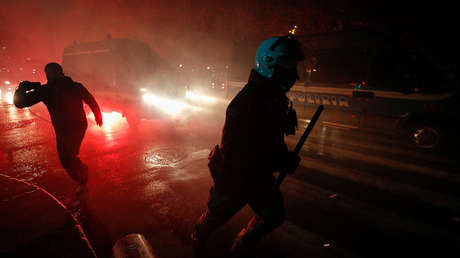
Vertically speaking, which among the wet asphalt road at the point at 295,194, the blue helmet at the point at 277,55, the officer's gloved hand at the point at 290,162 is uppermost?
the blue helmet at the point at 277,55

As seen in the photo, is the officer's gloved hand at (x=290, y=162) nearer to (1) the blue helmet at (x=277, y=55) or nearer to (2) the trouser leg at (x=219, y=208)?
(2) the trouser leg at (x=219, y=208)

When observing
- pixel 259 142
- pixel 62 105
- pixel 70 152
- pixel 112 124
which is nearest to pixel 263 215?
pixel 259 142

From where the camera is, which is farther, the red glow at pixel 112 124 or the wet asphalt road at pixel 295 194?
the red glow at pixel 112 124

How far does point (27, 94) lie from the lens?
294 centimetres

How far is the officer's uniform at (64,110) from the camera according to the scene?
2980mm

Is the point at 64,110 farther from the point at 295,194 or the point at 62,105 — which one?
the point at 295,194

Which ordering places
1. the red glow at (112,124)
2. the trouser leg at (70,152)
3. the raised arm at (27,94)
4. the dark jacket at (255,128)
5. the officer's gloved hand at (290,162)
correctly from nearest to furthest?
1. the dark jacket at (255,128)
2. the officer's gloved hand at (290,162)
3. the raised arm at (27,94)
4. the trouser leg at (70,152)
5. the red glow at (112,124)

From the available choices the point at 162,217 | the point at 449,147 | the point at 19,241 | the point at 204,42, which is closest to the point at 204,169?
the point at 162,217

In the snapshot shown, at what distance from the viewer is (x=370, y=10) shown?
42.3 ft

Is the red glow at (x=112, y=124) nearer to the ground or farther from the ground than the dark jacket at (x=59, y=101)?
nearer to the ground

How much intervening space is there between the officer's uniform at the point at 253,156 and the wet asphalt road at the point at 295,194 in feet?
2.63

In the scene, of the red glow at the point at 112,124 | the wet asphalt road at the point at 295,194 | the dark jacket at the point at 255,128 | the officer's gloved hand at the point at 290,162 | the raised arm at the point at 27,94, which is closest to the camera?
the dark jacket at the point at 255,128

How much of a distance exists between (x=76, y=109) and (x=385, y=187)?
5168 mm

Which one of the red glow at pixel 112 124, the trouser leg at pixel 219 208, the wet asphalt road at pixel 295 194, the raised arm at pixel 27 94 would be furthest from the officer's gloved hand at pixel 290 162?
the red glow at pixel 112 124
